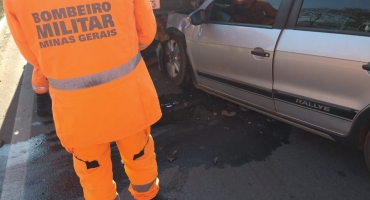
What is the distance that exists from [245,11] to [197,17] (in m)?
0.50

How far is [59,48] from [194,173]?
1.59 metres

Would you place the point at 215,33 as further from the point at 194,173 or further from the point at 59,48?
the point at 59,48

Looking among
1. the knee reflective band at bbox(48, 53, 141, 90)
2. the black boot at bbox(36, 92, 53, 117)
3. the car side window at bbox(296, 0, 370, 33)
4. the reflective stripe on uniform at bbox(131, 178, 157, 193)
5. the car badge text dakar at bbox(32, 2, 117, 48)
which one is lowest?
the black boot at bbox(36, 92, 53, 117)

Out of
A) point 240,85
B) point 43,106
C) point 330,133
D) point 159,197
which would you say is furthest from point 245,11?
point 43,106

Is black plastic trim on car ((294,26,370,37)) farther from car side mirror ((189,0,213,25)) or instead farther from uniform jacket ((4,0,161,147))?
uniform jacket ((4,0,161,147))

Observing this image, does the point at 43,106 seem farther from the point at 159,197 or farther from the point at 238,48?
the point at 238,48

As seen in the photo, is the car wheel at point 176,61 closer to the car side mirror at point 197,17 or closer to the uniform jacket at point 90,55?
the car side mirror at point 197,17

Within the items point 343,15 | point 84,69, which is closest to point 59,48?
point 84,69

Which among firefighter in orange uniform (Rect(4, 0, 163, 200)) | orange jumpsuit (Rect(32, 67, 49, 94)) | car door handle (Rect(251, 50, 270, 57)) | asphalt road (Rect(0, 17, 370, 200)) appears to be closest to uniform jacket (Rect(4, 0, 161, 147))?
firefighter in orange uniform (Rect(4, 0, 163, 200))

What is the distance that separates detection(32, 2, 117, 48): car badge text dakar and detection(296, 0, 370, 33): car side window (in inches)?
64.9

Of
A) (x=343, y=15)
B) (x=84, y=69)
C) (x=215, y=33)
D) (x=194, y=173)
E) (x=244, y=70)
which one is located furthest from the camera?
(x=215, y=33)

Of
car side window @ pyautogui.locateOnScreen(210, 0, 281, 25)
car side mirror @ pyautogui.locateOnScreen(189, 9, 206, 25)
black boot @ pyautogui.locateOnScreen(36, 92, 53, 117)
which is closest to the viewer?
car side window @ pyautogui.locateOnScreen(210, 0, 281, 25)

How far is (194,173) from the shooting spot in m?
2.71

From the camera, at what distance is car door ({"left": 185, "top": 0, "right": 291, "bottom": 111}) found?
9.02 ft
